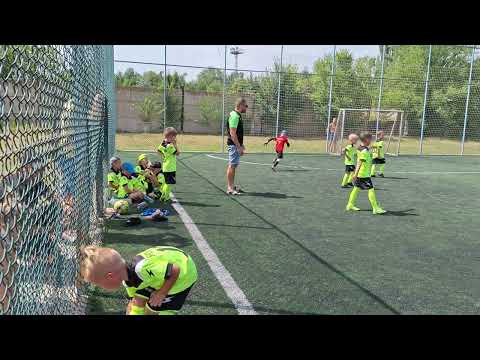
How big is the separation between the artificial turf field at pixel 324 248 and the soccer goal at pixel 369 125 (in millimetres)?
13436

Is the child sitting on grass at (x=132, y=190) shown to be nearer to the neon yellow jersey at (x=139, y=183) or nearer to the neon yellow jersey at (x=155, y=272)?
the neon yellow jersey at (x=139, y=183)

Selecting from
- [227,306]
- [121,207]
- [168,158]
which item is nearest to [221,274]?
[227,306]

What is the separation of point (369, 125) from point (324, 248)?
881 inches

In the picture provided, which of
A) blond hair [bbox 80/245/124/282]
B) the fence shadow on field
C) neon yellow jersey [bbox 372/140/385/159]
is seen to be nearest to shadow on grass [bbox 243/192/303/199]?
the fence shadow on field

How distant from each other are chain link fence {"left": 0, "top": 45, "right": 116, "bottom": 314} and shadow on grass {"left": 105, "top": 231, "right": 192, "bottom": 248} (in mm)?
1482

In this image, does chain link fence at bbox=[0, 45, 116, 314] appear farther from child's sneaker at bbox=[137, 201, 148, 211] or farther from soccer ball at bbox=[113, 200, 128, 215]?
child's sneaker at bbox=[137, 201, 148, 211]

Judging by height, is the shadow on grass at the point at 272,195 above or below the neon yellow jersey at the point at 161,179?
below

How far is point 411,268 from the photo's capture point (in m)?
5.21

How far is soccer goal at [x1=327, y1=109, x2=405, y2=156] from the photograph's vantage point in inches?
969

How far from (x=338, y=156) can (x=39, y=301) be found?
837 inches

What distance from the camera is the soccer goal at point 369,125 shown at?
2462cm

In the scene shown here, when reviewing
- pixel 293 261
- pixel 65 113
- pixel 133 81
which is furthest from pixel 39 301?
pixel 133 81

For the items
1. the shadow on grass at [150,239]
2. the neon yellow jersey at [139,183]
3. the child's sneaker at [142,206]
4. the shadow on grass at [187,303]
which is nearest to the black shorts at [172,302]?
the shadow on grass at [187,303]
